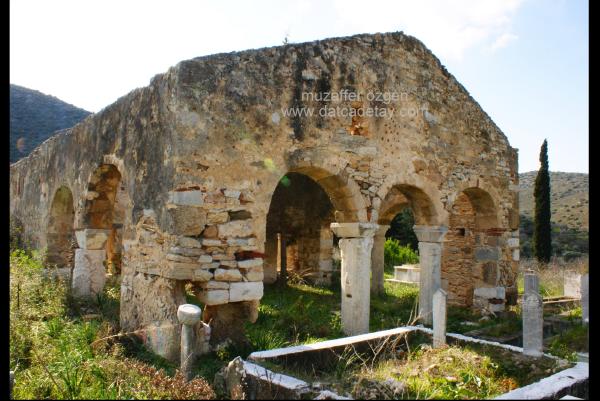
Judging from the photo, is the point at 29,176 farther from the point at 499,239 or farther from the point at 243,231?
the point at 499,239

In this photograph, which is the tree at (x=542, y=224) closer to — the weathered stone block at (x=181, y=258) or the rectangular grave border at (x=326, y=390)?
the rectangular grave border at (x=326, y=390)

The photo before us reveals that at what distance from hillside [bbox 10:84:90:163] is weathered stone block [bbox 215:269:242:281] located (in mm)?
25311

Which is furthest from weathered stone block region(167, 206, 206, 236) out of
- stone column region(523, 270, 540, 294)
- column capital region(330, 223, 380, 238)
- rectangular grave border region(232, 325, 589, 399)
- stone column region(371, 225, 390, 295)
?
stone column region(371, 225, 390, 295)

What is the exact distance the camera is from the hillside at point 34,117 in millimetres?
28016

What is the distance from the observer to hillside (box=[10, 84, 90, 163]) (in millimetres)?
28016

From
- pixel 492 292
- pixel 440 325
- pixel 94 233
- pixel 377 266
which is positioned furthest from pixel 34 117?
pixel 440 325

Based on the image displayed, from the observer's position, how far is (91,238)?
8602mm

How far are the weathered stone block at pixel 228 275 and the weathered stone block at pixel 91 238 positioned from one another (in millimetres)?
3888

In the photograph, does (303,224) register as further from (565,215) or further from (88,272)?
(565,215)

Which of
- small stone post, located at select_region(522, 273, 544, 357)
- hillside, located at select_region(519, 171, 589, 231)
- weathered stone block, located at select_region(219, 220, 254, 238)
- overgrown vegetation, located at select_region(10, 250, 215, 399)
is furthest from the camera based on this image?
hillside, located at select_region(519, 171, 589, 231)

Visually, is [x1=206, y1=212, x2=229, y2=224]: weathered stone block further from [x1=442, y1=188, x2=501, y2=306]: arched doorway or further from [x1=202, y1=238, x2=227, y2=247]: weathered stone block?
[x1=442, y1=188, x2=501, y2=306]: arched doorway

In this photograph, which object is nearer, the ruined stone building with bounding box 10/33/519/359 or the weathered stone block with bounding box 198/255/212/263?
the weathered stone block with bounding box 198/255/212/263
